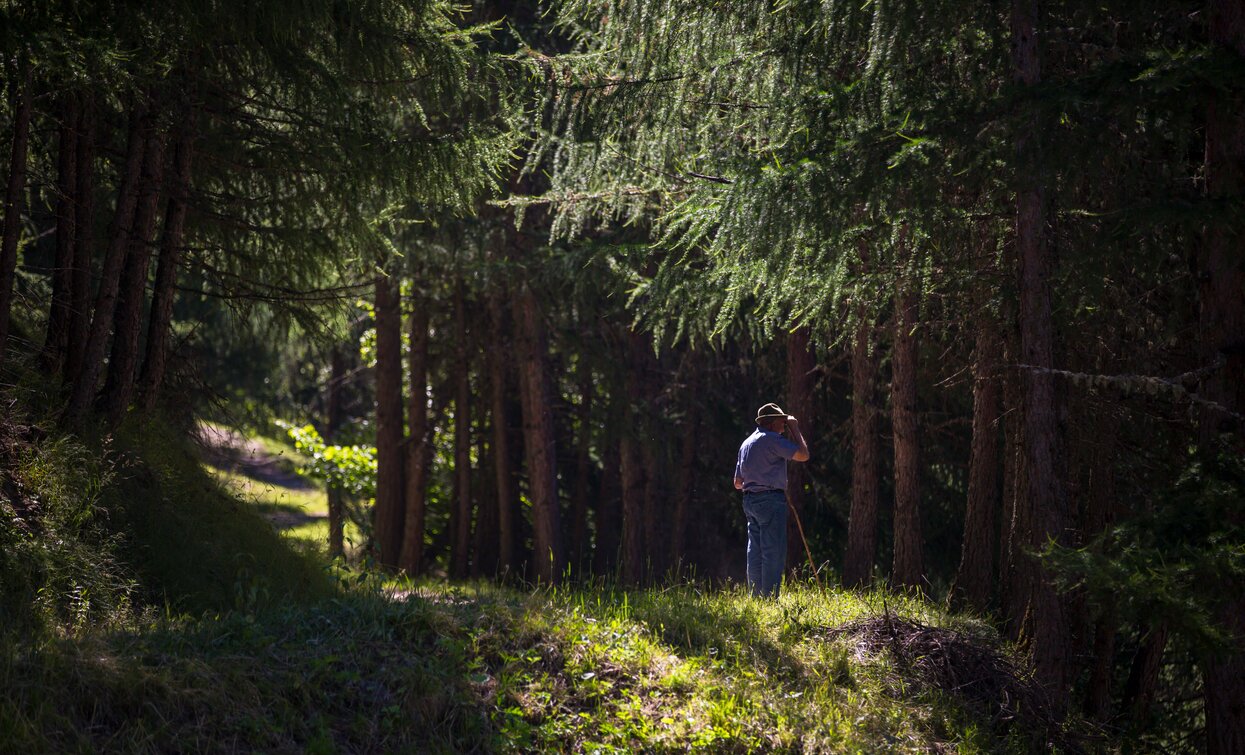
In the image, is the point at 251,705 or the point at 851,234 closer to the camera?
the point at 251,705

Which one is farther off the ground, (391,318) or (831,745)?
(391,318)

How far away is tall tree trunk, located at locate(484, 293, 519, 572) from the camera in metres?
17.0

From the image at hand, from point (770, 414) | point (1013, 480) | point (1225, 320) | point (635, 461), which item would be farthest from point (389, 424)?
point (1225, 320)

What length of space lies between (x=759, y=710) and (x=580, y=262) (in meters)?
7.67

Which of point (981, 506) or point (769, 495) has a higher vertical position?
point (769, 495)

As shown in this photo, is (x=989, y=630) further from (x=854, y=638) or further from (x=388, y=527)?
(x=388, y=527)

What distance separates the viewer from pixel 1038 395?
8.08m

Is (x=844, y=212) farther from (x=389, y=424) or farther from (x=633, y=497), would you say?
(x=389, y=424)

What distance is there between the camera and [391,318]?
1667 cm

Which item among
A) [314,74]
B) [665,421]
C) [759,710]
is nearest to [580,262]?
[665,421]

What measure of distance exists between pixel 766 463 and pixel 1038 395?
7.91ft

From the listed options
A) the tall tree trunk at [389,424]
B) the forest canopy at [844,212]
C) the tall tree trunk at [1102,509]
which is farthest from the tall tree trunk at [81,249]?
the tall tree trunk at [1102,509]

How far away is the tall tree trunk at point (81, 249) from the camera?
8.84 m

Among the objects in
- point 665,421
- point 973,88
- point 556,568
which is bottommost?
point 556,568
